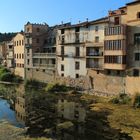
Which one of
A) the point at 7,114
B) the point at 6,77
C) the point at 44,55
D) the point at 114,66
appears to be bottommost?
the point at 7,114

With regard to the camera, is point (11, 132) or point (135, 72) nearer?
point (11, 132)

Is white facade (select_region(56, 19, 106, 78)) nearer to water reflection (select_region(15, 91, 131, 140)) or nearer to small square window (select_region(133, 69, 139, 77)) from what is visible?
small square window (select_region(133, 69, 139, 77))

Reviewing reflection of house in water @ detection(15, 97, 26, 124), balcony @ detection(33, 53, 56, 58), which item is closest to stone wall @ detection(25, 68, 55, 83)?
balcony @ detection(33, 53, 56, 58)

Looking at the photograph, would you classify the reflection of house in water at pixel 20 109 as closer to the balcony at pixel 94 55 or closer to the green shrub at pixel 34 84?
the green shrub at pixel 34 84

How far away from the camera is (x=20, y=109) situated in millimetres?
49875

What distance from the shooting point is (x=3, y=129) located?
119ft

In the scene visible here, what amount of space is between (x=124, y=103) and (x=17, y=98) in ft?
67.0

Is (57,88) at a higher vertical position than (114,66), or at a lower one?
lower

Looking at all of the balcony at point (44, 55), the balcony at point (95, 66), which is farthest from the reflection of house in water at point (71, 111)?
the balcony at point (44, 55)

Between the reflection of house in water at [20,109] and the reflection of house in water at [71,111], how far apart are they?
16.8 ft

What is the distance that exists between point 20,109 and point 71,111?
26.4 ft

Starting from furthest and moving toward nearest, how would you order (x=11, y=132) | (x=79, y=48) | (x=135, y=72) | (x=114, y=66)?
(x=79, y=48) → (x=114, y=66) → (x=135, y=72) → (x=11, y=132)

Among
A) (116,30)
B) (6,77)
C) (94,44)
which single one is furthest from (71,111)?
(6,77)

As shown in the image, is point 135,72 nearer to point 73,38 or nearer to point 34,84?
point 73,38
